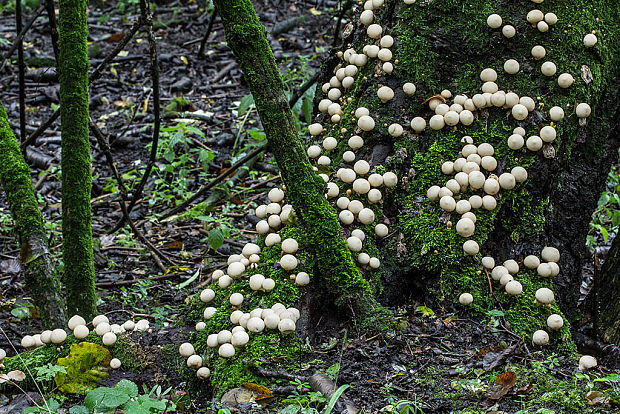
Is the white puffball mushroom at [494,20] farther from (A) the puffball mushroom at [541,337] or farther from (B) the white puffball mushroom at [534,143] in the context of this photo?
(A) the puffball mushroom at [541,337]

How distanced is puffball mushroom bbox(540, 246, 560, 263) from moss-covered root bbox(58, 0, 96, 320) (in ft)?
9.16

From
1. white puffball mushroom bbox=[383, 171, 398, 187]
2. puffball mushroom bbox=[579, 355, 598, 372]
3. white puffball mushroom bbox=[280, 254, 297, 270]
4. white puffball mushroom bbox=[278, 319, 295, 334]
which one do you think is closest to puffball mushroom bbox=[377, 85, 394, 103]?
white puffball mushroom bbox=[383, 171, 398, 187]

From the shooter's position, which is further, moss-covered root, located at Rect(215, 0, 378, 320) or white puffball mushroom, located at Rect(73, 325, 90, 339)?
white puffball mushroom, located at Rect(73, 325, 90, 339)

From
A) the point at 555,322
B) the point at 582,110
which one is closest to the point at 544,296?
the point at 555,322

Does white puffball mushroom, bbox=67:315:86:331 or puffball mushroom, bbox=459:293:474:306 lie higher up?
puffball mushroom, bbox=459:293:474:306

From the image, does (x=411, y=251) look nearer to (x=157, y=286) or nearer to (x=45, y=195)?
(x=157, y=286)

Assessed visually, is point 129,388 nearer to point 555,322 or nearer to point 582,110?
point 555,322

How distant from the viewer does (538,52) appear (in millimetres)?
3723

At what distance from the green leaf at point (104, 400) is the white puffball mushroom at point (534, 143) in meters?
2.67

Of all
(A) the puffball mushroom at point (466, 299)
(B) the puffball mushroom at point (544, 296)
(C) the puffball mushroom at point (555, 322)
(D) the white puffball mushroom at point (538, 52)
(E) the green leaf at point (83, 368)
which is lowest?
(E) the green leaf at point (83, 368)

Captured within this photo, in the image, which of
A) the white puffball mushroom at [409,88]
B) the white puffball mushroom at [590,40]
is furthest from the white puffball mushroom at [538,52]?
the white puffball mushroom at [409,88]

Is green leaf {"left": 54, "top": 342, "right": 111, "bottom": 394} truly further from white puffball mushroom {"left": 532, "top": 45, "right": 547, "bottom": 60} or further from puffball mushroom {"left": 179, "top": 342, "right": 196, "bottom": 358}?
white puffball mushroom {"left": 532, "top": 45, "right": 547, "bottom": 60}

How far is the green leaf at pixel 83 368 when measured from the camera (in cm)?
302

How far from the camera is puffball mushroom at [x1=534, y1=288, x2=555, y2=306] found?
10.9ft
